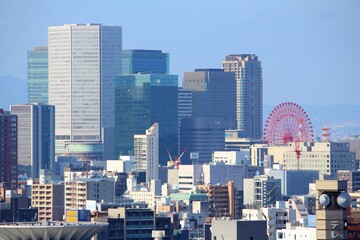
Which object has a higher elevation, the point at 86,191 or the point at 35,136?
the point at 35,136

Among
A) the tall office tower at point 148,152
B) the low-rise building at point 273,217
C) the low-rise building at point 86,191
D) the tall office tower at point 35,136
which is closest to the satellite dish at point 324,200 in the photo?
the low-rise building at point 273,217

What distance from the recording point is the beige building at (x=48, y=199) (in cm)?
11956

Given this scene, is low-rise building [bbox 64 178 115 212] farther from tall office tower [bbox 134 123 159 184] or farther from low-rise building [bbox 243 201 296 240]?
tall office tower [bbox 134 123 159 184]

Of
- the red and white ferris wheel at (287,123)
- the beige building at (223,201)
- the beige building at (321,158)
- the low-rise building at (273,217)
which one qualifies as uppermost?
the red and white ferris wheel at (287,123)

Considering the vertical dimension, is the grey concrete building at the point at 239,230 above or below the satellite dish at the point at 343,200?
below

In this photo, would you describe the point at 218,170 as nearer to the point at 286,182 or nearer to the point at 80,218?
the point at 286,182

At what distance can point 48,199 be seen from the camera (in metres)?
124

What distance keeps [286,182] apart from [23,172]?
3767 centimetres

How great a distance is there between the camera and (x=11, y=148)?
150m

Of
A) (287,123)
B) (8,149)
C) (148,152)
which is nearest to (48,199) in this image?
(287,123)

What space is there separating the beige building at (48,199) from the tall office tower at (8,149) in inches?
669

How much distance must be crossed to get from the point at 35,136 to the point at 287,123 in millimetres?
47464

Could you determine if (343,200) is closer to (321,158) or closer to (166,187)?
(166,187)

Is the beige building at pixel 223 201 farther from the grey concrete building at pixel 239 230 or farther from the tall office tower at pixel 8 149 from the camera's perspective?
the grey concrete building at pixel 239 230
